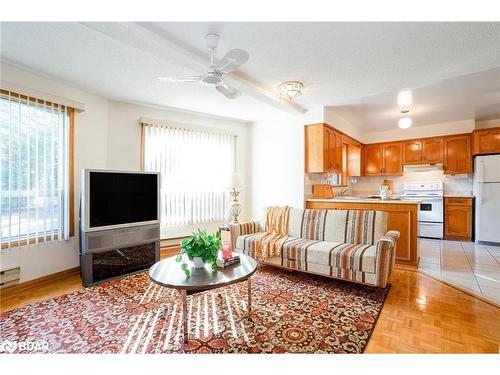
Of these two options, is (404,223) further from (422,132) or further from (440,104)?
(422,132)

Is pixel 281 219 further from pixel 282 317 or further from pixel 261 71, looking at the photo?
pixel 261 71

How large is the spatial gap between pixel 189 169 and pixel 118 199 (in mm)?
1471

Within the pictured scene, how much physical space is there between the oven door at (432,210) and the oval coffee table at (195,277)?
15.5 feet

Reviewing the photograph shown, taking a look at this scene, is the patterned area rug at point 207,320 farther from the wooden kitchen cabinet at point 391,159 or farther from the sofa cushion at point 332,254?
the wooden kitchen cabinet at point 391,159

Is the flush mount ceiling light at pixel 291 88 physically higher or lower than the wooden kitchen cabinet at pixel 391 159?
higher

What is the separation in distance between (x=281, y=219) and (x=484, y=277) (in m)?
2.60

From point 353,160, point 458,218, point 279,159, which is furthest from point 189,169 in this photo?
point 458,218

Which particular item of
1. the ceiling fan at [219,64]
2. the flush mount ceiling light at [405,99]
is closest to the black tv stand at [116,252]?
the ceiling fan at [219,64]

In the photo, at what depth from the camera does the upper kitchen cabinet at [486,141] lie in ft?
14.9

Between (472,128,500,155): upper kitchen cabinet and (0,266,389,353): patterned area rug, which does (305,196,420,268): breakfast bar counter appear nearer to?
(0,266,389,353): patterned area rug

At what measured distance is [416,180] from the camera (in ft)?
18.5

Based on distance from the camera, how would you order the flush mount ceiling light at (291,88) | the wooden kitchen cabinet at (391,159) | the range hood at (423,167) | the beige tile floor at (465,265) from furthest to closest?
the wooden kitchen cabinet at (391,159) < the range hood at (423,167) < the flush mount ceiling light at (291,88) < the beige tile floor at (465,265)
